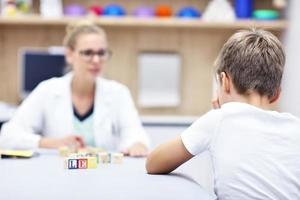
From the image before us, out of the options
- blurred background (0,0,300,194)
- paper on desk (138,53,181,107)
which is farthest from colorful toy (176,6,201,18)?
paper on desk (138,53,181,107)

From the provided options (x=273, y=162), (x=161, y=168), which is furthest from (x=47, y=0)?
(x=273, y=162)

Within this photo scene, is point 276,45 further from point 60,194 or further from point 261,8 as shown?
point 261,8

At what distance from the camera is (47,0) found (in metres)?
3.66

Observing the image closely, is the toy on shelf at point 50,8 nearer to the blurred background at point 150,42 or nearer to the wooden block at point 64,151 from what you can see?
the blurred background at point 150,42

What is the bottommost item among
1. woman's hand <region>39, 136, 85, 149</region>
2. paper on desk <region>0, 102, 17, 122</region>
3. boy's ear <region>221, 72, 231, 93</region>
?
paper on desk <region>0, 102, 17, 122</region>

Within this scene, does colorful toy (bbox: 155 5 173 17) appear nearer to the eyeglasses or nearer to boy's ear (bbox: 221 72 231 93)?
the eyeglasses

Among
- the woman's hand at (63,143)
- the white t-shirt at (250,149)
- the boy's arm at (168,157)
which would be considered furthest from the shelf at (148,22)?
the white t-shirt at (250,149)

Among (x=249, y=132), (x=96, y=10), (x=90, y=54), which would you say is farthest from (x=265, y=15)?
(x=249, y=132)

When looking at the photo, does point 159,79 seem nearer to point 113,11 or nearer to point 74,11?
point 113,11

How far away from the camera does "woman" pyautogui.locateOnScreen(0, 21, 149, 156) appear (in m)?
2.30

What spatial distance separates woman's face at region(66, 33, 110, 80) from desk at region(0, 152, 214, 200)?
84 cm

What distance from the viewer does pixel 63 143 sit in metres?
2.03

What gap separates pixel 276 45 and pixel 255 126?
217 mm

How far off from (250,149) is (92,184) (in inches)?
15.4
